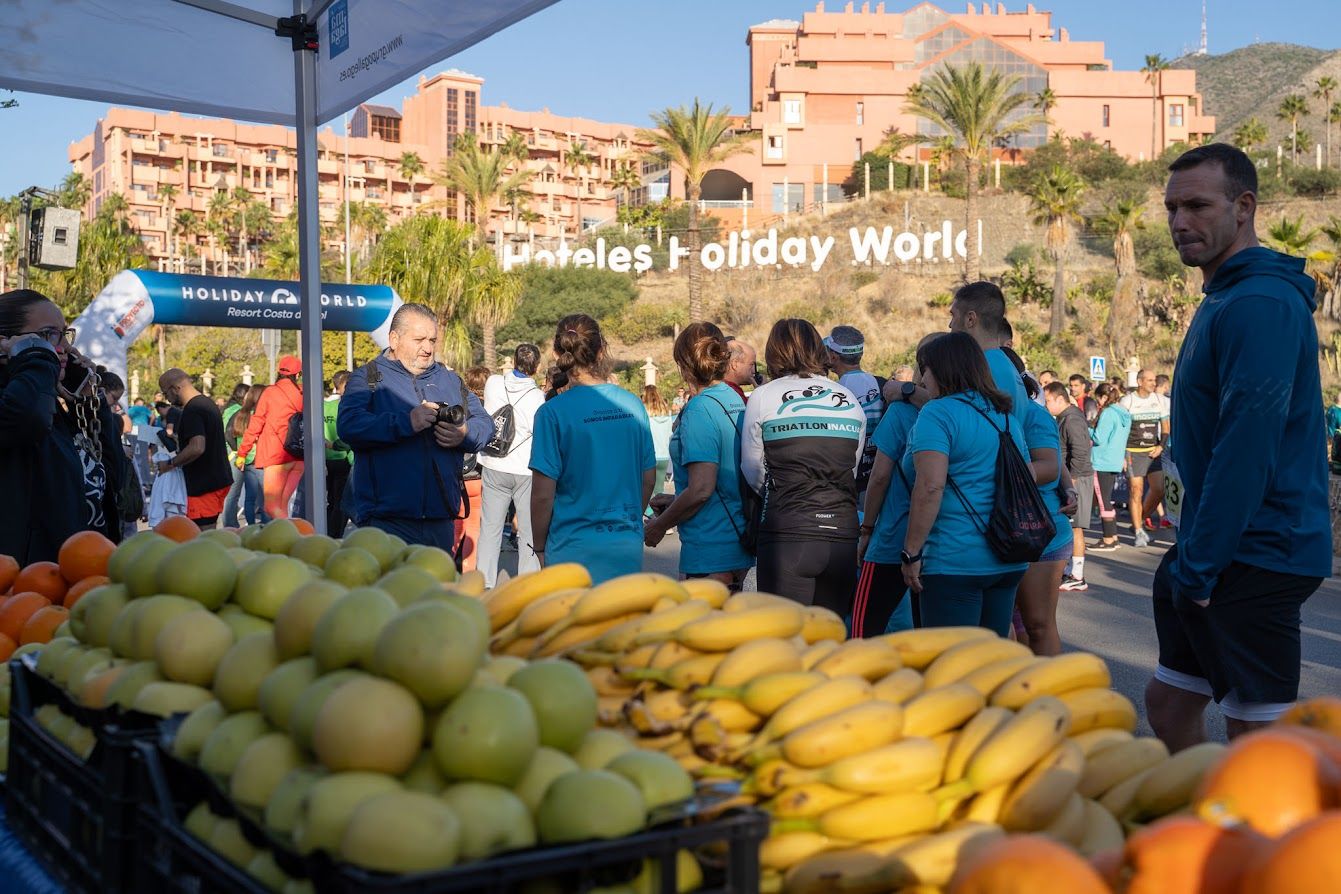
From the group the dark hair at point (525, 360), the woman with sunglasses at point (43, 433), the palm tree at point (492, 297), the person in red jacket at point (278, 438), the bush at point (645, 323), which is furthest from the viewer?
the bush at point (645, 323)

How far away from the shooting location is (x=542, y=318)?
6562 centimetres

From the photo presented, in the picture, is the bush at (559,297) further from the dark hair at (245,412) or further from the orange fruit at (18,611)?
the orange fruit at (18,611)

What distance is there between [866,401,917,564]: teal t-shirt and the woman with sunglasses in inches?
137

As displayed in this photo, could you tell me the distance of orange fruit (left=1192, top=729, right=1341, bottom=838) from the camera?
1659 millimetres

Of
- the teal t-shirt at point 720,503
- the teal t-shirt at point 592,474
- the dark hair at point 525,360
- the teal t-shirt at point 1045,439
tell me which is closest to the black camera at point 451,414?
the teal t-shirt at point 592,474

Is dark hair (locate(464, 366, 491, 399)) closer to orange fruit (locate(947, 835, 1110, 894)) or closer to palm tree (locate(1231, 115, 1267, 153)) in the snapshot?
orange fruit (locate(947, 835, 1110, 894))

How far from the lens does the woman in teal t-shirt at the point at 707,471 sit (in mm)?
5707

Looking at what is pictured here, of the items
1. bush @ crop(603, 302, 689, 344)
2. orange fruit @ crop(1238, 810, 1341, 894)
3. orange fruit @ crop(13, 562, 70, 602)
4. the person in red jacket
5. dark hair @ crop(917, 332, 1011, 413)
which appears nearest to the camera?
orange fruit @ crop(1238, 810, 1341, 894)

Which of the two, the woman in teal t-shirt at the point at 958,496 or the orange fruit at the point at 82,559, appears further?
the woman in teal t-shirt at the point at 958,496

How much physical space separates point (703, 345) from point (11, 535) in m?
3.11

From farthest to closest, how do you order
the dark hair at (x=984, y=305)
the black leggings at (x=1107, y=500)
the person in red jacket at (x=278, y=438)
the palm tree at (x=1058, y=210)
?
the palm tree at (x=1058, y=210) → the black leggings at (x=1107, y=500) → the person in red jacket at (x=278, y=438) → the dark hair at (x=984, y=305)

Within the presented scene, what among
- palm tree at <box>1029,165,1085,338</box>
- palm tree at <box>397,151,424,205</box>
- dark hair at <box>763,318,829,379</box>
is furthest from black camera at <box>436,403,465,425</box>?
palm tree at <box>397,151,424,205</box>

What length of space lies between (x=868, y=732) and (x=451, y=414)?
13.2ft

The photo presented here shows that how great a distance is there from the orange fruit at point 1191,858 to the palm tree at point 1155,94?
8718 centimetres
